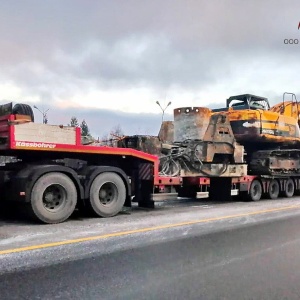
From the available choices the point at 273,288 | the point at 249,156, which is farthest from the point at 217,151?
the point at 273,288

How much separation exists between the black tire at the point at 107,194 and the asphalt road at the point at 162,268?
6.65 ft

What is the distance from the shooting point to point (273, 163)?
48.0ft

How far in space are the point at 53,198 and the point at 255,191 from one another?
8.10 m

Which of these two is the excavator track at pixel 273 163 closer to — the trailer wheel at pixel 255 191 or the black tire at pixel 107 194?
the trailer wheel at pixel 255 191

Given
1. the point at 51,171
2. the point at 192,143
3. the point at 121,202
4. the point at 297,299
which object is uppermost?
the point at 192,143

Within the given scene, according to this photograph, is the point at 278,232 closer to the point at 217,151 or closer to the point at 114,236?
the point at 114,236

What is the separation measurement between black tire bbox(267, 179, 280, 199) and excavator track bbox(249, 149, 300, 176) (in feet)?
1.14

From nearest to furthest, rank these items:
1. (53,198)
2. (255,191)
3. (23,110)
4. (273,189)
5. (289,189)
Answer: (23,110), (53,198), (255,191), (273,189), (289,189)

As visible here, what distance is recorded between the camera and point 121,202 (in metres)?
9.37

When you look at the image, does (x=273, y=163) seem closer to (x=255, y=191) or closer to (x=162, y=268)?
(x=255, y=191)

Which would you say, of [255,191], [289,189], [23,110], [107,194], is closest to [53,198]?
[107,194]

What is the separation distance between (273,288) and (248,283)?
0.28m

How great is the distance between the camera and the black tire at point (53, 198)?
312 inches

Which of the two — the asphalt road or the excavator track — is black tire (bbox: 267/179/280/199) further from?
the asphalt road
